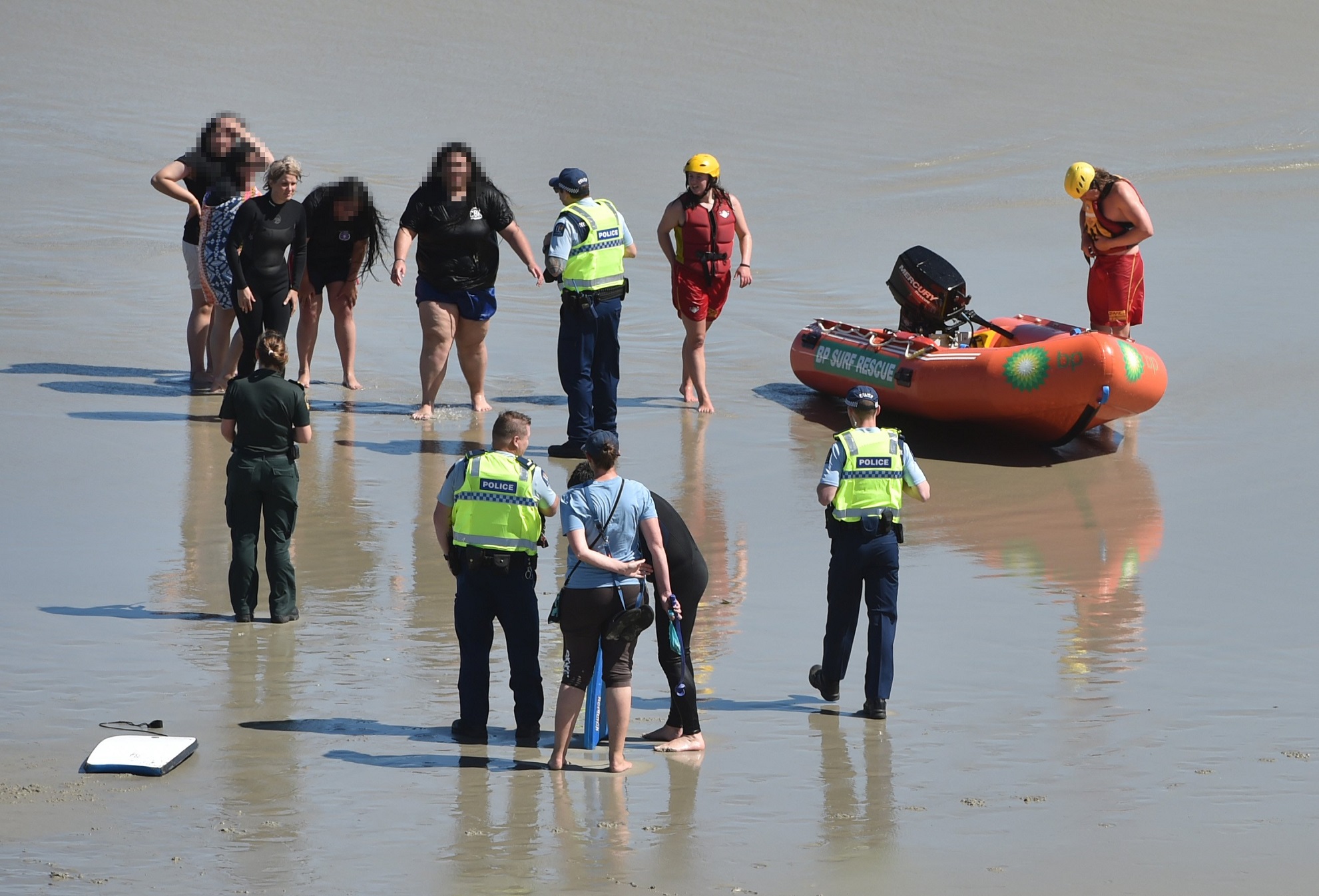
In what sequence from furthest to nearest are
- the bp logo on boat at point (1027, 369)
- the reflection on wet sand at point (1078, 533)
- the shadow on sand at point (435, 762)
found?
the bp logo on boat at point (1027, 369) < the reflection on wet sand at point (1078, 533) < the shadow on sand at point (435, 762)

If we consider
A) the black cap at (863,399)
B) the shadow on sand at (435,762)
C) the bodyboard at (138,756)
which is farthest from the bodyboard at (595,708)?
the black cap at (863,399)

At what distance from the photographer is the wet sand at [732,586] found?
5.47 m

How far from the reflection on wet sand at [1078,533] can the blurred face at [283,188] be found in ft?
14.0

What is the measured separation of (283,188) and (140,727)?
5022mm

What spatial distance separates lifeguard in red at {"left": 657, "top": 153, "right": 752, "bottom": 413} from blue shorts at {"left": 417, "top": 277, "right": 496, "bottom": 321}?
1257mm

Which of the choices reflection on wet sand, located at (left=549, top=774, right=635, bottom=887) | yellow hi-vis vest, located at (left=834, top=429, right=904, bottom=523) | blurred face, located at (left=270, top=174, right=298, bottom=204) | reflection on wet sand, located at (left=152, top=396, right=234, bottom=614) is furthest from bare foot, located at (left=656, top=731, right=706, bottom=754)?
blurred face, located at (left=270, top=174, right=298, bottom=204)

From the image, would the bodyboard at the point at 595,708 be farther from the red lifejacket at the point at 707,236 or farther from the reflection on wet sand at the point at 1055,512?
the red lifejacket at the point at 707,236

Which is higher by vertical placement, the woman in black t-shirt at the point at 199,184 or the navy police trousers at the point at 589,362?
Result: the woman in black t-shirt at the point at 199,184

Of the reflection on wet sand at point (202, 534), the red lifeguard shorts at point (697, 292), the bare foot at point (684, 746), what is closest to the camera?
the bare foot at point (684, 746)

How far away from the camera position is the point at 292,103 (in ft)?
88.4

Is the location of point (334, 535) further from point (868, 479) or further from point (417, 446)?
point (868, 479)

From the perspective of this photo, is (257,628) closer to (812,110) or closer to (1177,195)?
(1177,195)

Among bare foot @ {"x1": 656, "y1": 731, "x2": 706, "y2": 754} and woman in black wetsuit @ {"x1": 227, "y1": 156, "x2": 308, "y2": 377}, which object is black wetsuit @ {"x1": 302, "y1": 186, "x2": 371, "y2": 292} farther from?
bare foot @ {"x1": 656, "y1": 731, "x2": 706, "y2": 754}

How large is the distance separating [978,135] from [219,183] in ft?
52.6
